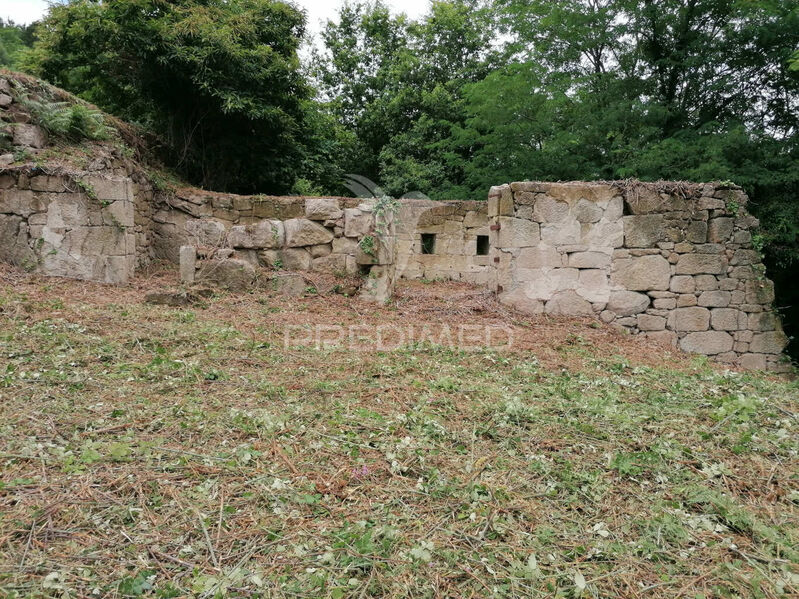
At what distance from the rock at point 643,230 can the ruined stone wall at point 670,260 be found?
0.01m

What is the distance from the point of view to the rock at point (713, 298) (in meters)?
6.22

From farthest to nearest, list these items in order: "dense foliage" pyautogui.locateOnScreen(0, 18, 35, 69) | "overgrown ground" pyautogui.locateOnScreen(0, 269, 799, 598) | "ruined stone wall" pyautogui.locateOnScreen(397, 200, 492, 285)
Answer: "dense foliage" pyautogui.locateOnScreen(0, 18, 35, 69)
"ruined stone wall" pyautogui.locateOnScreen(397, 200, 492, 285)
"overgrown ground" pyautogui.locateOnScreen(0, 269, 799, 598)

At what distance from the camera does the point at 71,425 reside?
8.74 ft

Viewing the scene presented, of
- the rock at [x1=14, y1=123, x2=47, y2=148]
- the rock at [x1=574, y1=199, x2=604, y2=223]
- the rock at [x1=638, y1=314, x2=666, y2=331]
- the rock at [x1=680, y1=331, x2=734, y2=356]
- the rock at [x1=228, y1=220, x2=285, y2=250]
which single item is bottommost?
the rock at [x1=680, y1=331, x2=734, y2=356]

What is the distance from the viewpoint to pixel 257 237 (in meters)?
7.09

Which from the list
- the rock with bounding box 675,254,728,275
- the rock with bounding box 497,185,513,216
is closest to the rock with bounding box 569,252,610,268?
the rock with bounding box 675,254,728,275

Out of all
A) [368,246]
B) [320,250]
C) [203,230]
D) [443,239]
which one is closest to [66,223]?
[203,230]

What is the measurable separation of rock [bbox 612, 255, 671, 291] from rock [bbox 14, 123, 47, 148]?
8247 mm

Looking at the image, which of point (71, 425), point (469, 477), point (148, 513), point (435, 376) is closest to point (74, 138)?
point (71, 425)

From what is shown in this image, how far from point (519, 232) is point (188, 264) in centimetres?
444

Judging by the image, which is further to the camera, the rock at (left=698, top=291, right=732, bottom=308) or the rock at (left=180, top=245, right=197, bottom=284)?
the rock at (left=180, top=245, right=197, bottom=284)

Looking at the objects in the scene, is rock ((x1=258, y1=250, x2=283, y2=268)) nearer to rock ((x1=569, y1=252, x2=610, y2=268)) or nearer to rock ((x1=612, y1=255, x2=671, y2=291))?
rock ((x1=569, y1=252, x2=610, y2=268))

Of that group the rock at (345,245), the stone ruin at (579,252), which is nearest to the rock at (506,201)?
the stone ruin at (579,252)

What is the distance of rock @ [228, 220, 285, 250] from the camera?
705 cm
